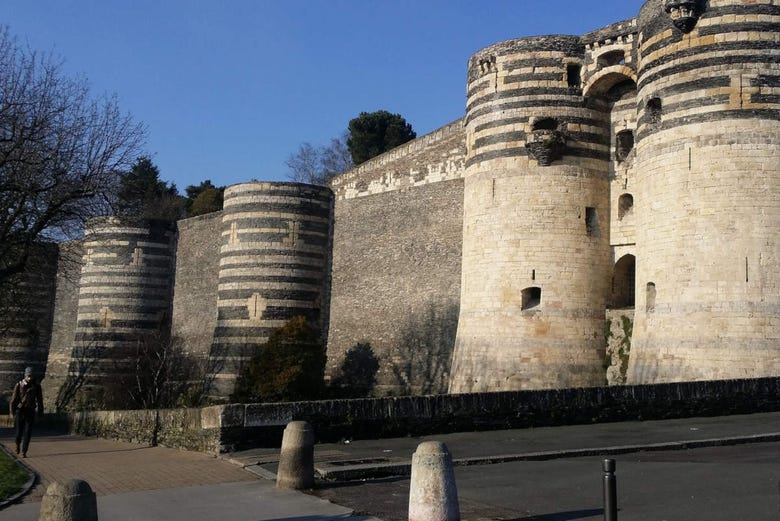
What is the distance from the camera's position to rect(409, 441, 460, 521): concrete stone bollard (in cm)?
589

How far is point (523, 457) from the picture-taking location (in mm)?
9062

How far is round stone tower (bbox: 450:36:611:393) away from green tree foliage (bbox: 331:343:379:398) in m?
5.84

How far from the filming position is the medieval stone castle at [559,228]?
15500mm

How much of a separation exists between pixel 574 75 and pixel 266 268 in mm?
11171

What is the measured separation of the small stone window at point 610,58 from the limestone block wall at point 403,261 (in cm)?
515

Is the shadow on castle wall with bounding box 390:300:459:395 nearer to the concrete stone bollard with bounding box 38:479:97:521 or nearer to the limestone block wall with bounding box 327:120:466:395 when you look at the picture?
the limestone block wall with bounding box 327:120:466:395

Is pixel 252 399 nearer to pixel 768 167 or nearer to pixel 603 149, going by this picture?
pixel 603 149

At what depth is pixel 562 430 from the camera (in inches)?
448

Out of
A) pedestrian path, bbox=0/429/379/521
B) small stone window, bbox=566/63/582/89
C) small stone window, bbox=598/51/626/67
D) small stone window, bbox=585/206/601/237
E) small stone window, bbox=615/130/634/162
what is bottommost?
pedestrian path, bbox=0/429/379/521

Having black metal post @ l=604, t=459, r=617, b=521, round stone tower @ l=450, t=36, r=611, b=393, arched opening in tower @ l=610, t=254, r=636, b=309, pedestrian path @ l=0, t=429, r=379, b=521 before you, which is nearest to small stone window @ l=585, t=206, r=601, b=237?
round stone tower @ l=450, t=36, r=611, b=393

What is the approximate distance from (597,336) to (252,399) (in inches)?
391

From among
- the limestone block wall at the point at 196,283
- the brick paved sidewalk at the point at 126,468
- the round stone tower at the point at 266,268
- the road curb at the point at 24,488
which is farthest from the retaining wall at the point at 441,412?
the limestone block wall at the point at 196,283

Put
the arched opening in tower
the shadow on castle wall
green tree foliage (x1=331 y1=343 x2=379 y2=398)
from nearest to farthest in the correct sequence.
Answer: the arched opening in tower, the shadow on castle wall, green tree foliage (x1=331 y1=343 x2=379 y2=398)

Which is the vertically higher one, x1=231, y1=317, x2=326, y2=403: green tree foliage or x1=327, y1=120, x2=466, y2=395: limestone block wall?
x1=327, y1=120, x2=466, y2=395: limestone block wall
